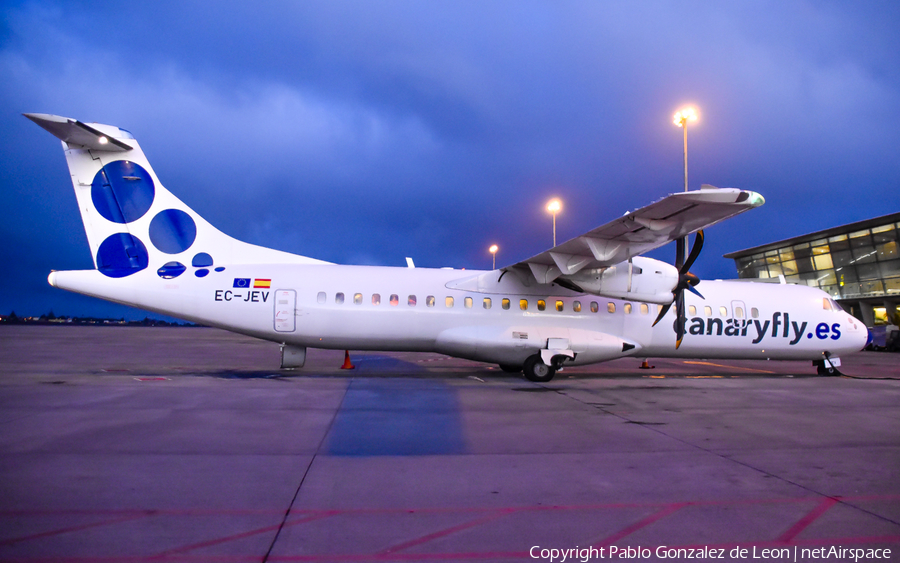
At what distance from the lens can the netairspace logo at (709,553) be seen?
3.22m

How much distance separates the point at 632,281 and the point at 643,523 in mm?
9718

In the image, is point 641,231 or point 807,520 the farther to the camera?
point 641,231

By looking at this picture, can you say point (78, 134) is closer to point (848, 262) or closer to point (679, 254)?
point (679, 254)

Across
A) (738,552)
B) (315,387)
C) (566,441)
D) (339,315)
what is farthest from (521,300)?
(738,552)

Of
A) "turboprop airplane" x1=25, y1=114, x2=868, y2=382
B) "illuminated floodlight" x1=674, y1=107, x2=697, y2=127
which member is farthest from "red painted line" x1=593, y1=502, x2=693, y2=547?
"illuminated floodlight" x1=674, y1=107, x2=697, y2=127

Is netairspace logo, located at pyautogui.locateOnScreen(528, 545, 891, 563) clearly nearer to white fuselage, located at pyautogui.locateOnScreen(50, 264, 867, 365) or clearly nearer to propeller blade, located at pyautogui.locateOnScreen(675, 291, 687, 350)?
white fuselage, located at pyautogui.locateOnScreen(50, 264, 867, 365)

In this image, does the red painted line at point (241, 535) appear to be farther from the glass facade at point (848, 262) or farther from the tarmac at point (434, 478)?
the glass facade at point (848, 262)

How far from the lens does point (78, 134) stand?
1162 centimetres

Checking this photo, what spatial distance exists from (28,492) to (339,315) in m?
8.96

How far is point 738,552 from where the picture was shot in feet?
10.8

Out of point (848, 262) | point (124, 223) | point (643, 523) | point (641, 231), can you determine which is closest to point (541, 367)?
point (641, 231)

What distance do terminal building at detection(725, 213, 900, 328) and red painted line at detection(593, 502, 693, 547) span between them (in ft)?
123

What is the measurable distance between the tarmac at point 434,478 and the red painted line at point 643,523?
17 mm

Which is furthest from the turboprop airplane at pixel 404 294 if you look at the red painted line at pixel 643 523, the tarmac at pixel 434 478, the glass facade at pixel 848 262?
the glass facade at pixel 848 262
